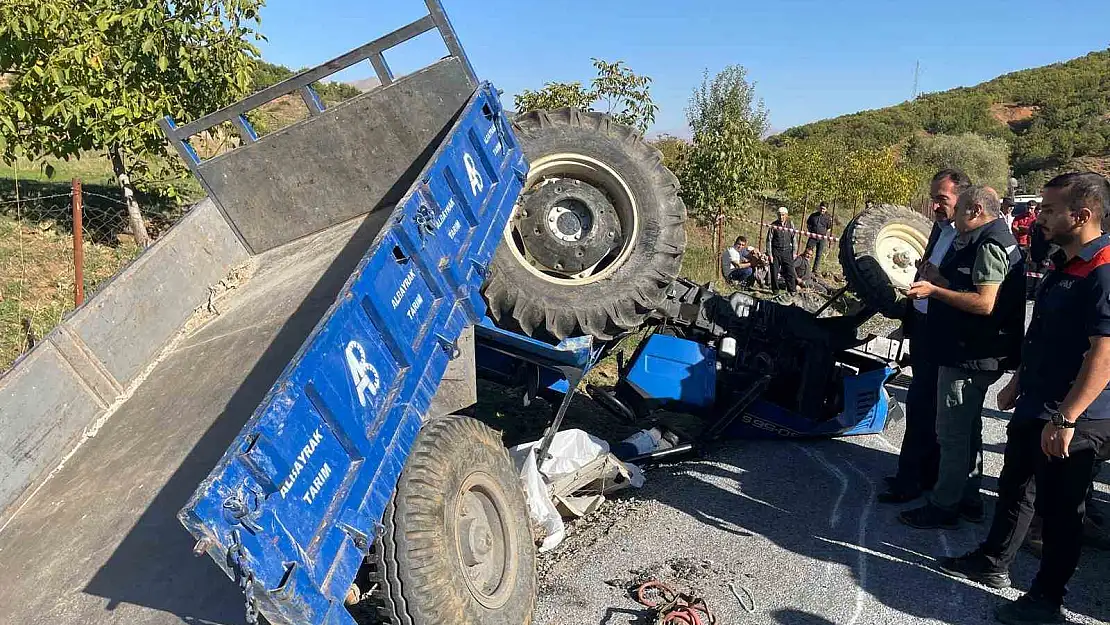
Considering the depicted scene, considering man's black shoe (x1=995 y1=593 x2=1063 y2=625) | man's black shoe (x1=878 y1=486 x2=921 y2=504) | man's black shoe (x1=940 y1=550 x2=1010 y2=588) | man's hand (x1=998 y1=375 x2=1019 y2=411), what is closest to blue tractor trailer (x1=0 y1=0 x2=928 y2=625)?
man's black shoe (x1=878 y1=486 x2=921 y2=504)

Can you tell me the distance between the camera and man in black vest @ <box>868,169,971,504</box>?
4363mm

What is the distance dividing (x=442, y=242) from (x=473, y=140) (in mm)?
972

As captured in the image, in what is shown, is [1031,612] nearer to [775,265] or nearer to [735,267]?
[735,267]

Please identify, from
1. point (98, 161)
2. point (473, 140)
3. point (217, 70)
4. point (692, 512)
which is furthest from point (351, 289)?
point (98, 161)

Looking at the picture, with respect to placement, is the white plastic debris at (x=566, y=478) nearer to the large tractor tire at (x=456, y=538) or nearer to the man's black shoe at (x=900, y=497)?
the large tractor tire at (x=456, y=538)

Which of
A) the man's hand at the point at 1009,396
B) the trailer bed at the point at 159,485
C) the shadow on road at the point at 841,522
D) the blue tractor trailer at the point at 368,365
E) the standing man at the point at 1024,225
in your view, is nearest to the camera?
the blue tractor trailer at the point at 368,365

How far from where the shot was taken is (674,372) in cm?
528

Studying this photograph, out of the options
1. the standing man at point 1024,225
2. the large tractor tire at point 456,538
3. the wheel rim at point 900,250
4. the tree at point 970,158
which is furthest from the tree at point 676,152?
the tree at point 970,158

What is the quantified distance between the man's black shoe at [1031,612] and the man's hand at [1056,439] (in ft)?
2.27

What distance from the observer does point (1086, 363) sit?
9.43 ft

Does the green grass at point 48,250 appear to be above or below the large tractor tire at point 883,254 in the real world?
above

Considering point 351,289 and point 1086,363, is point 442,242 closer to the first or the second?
point 351,289

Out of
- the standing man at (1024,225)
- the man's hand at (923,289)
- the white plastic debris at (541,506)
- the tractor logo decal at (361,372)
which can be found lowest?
the standing man at (1024,225)

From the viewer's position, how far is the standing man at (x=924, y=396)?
436cm
